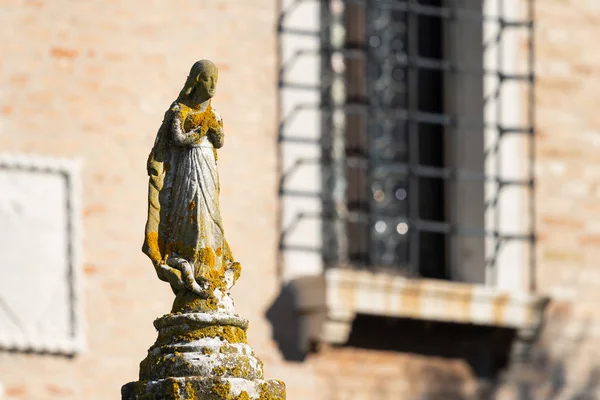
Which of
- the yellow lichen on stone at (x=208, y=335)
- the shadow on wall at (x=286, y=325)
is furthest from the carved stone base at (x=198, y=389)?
the shadow on wall at (x=286, y=325)

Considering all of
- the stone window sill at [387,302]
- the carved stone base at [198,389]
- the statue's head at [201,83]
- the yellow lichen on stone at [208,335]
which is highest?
the statue's head at [201,83]

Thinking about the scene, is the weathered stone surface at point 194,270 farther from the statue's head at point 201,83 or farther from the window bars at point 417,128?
the window bars at point 417,128

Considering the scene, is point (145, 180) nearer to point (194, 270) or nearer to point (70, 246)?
point (70, 246)

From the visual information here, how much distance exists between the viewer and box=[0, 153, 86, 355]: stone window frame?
15531 millimetres

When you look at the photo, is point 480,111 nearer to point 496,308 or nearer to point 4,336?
point 496,308

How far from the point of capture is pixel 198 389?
10.3m

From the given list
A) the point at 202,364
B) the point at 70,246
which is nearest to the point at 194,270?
the point at 202,364

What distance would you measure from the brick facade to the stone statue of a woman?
500 centimetres

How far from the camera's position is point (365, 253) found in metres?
17.1

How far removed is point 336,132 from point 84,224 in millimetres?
2410

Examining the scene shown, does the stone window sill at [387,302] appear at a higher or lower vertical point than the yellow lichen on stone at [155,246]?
higher

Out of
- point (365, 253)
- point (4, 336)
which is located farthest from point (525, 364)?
point (4, 336)

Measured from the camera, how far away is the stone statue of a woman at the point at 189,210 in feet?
34.8

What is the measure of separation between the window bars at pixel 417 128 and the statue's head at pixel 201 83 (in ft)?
18.9
